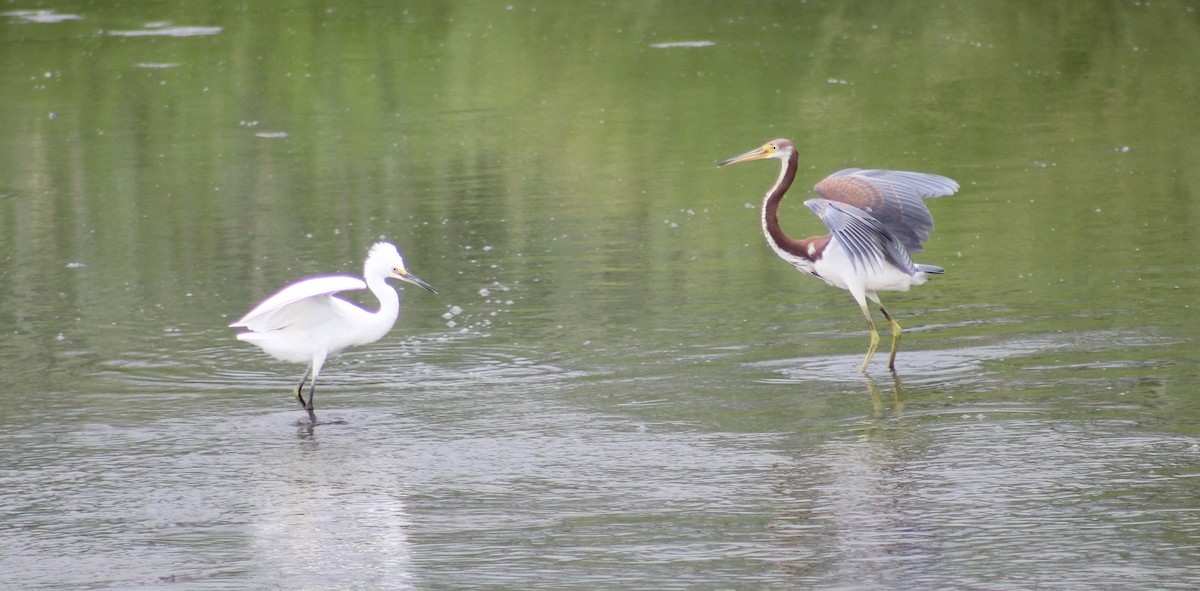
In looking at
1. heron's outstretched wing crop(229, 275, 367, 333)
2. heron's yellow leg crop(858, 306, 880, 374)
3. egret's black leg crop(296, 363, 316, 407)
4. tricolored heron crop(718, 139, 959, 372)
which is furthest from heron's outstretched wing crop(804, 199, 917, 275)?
egret's black leg crop(296, 363, 316, 407)

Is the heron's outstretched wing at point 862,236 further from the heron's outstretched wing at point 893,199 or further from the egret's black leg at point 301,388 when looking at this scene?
the egret's black leg at point 301,388

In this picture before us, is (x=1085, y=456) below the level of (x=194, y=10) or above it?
below

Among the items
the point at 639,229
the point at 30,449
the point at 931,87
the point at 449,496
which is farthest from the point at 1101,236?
the point at 931,87

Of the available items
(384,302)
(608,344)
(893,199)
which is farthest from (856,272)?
(384,302)

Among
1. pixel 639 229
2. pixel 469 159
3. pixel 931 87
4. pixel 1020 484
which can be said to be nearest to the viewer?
pixel 1020 484

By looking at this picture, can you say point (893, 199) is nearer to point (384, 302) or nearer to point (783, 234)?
point (783, 234)

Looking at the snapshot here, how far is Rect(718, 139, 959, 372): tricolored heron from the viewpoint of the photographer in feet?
31.3

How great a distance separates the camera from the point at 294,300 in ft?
27.9

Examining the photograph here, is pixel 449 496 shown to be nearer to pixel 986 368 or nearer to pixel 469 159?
pixel 986 368

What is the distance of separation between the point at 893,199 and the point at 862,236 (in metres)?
0.54

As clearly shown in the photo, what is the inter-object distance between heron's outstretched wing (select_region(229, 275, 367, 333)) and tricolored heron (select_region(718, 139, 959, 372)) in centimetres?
272

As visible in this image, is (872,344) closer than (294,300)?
No

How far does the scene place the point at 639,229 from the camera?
47.0 ft

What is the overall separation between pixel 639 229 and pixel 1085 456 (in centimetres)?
709
